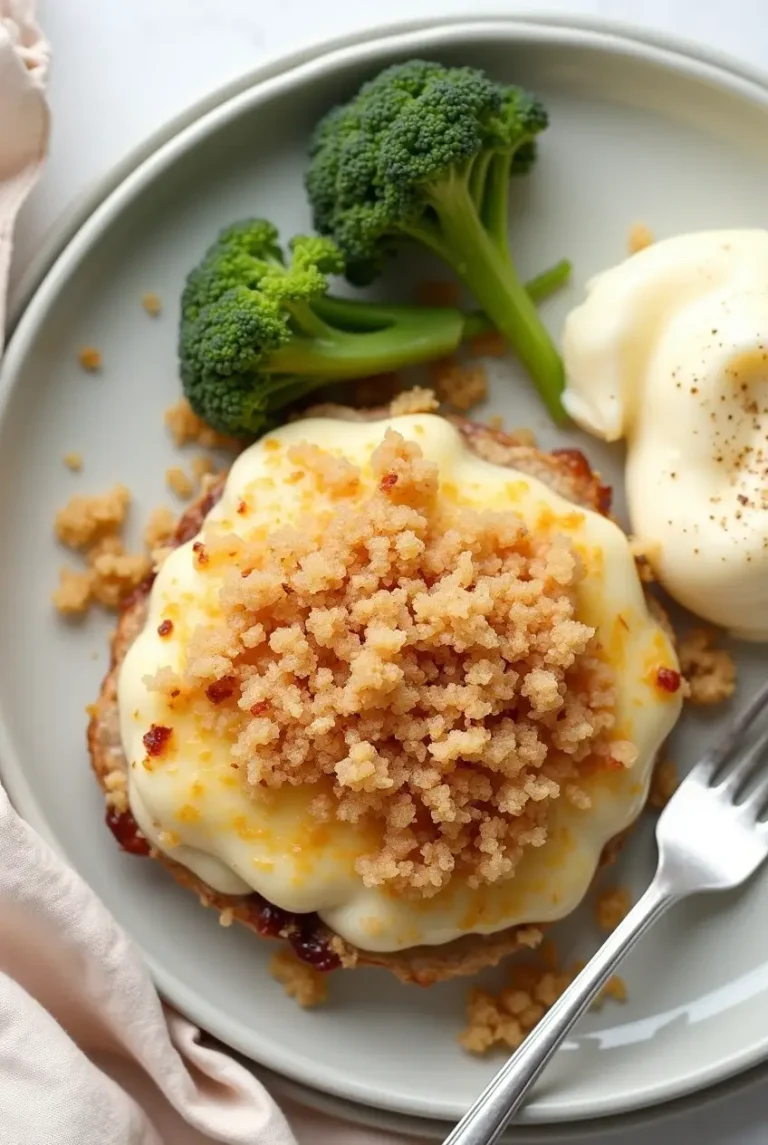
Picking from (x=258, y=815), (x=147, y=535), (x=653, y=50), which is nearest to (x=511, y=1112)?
(x=258, y=815)

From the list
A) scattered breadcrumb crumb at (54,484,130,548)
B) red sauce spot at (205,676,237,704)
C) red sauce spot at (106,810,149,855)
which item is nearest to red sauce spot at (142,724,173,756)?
red sauce spot at (205,676,237,704)

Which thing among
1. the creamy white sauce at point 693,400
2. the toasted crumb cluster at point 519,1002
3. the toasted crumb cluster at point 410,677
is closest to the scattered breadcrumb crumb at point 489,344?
the creamy white sauce at point 693,400

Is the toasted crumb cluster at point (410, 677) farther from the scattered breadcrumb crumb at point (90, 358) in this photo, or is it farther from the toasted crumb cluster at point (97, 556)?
the scattered breadcrumb crumb at point (90, 358)

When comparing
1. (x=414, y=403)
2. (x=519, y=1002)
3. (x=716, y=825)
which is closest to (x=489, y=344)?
(x=414, y=403)

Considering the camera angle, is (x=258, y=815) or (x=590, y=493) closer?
(x=258, y=815)

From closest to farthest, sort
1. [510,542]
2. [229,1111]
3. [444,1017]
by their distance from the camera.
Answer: [510,542]
[229,1111]
[444,1017]

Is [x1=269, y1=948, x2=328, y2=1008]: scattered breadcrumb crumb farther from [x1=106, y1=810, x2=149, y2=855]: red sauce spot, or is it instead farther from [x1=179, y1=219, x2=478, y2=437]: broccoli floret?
[x1=179, y1=219, x2=478, y2=437]: broccoli floret

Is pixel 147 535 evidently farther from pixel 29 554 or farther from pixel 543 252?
pixel 543 252
